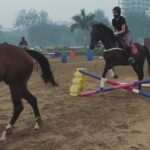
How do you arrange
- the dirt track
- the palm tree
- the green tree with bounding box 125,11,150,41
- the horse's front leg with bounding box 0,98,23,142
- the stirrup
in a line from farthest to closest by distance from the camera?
the green tree with bounding box 125,11,150,41
the palm tree
the stirrup
the horse's front leg with bounding box 0,98,23,142
the dirt track

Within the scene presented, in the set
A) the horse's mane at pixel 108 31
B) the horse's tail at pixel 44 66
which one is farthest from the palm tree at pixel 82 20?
the horse's tail at pixel 44 66

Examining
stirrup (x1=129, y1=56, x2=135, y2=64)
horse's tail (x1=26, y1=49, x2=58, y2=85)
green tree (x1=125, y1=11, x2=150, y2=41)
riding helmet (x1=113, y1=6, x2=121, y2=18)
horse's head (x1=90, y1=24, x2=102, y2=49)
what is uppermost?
riding helmet (x1=113, y1=6, x2=121, y2=18)

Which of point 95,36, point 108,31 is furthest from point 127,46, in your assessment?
point 95,36

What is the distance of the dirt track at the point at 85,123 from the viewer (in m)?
6.79

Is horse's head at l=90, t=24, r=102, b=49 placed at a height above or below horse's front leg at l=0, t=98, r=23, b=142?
above

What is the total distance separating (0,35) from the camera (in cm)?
12050

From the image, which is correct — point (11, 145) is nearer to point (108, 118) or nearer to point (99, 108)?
point (108, 118)

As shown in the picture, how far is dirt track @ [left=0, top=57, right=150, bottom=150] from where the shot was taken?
679 cm

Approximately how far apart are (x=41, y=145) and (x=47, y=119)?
77.7 inches

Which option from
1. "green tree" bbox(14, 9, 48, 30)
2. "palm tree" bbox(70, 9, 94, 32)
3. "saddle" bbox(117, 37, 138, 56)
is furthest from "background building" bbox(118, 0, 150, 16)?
"saddle" bbox(117, 37, 138, 56)

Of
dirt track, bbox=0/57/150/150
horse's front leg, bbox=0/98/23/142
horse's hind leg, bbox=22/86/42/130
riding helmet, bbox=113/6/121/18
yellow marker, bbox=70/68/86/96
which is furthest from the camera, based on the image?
riding helmet, bbox=113/6/121/18

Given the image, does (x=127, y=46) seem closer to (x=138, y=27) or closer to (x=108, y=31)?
(x=108, y=31)

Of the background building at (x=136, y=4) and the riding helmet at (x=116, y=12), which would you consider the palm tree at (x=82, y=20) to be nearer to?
the riding helmet at (x=116, y=12)

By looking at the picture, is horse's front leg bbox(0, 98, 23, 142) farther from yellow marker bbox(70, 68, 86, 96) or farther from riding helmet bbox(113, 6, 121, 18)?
riding helmet bbox(113, 6, 121, 18)
